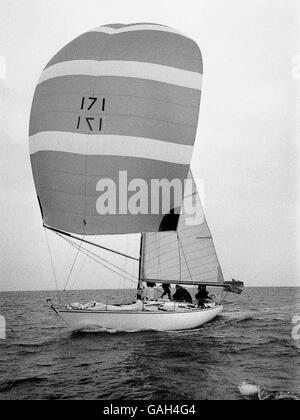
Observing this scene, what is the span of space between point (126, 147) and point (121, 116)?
2.82 feet

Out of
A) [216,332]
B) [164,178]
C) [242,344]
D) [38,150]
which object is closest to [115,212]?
[164,178]

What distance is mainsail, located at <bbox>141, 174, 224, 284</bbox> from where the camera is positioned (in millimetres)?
16969

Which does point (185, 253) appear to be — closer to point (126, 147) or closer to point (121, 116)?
point (126, 147)

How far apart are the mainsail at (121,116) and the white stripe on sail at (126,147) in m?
0.03

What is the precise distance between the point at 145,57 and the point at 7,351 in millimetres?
10506

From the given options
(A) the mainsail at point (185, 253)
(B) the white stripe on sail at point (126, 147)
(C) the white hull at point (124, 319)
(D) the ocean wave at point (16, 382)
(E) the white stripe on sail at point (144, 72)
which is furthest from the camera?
(A) the mainsail at point (185, 253)

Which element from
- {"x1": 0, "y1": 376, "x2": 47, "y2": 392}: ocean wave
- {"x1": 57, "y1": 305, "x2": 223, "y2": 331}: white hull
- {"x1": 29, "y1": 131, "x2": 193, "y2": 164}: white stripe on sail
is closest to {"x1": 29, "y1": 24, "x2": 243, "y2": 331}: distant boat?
{"x1": 29, "y1": 131, "x2": 193, "y2": 164}: white stripe on sail

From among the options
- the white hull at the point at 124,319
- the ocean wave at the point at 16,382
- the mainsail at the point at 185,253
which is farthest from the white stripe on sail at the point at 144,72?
the ocean wave at the point at 16,382

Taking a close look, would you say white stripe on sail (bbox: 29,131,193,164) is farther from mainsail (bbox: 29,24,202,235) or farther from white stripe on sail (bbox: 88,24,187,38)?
white stripe on sail (bbox: 88,24,187,38)

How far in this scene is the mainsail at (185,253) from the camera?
1697 cm

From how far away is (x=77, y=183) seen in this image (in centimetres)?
1164

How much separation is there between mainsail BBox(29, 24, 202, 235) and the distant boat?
1.1 inches

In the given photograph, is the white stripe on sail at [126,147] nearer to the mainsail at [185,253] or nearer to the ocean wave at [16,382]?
the ocean wave at [16,382]
